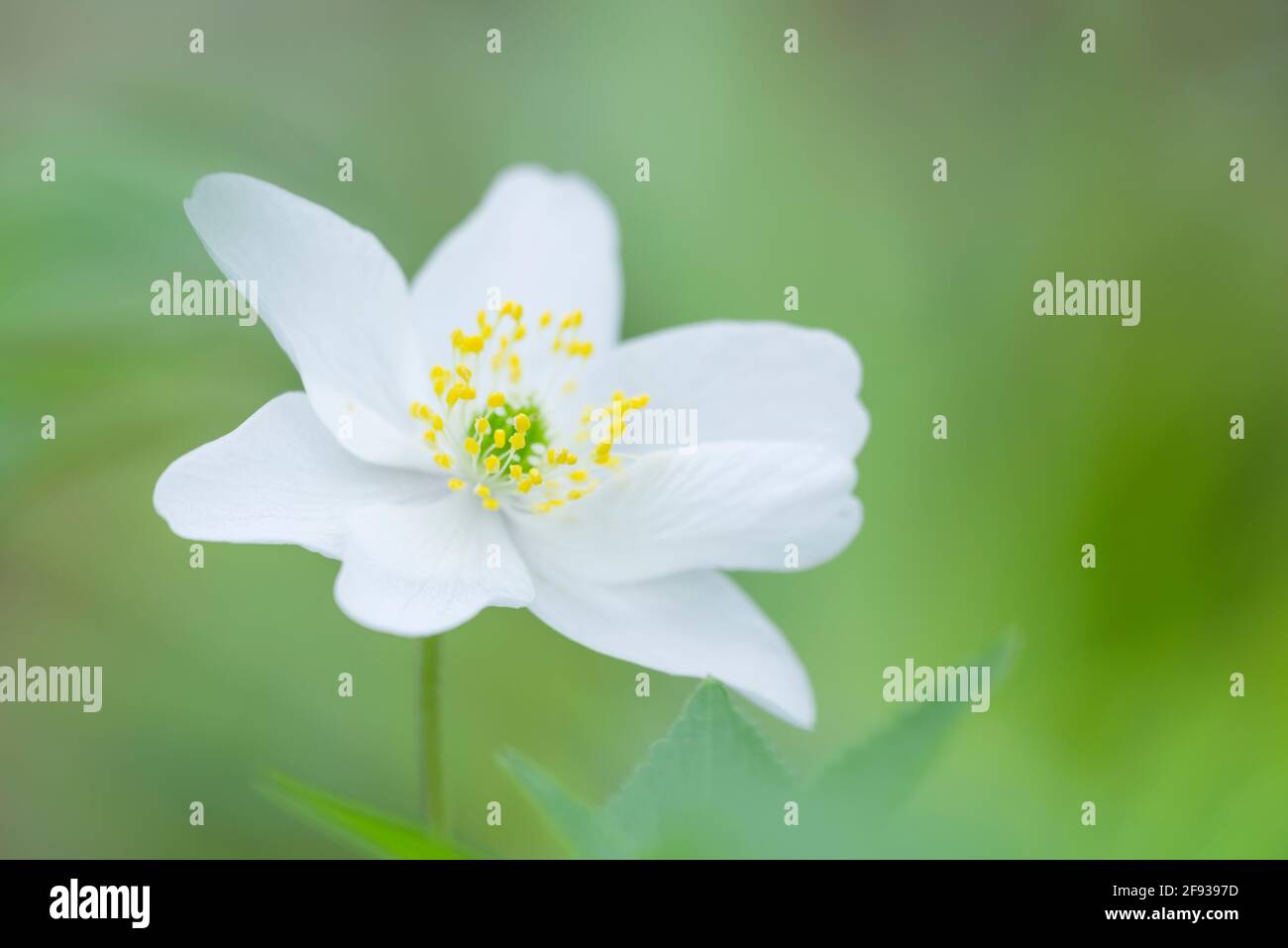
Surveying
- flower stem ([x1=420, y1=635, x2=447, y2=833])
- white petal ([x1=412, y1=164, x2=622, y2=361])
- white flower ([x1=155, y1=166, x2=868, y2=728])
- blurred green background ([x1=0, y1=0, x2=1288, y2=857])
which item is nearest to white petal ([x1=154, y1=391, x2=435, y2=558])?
white flower ([x1=155, y1=166, x2=868, y2=728])

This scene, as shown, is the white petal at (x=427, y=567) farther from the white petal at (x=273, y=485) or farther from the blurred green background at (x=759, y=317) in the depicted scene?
the blurred green background at (x=759, y=317)

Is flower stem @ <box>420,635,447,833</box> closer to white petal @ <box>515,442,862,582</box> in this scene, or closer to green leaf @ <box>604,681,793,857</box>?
white petal @ <box>515,442,862,582</box>

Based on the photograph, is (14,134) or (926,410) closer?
(14,134)

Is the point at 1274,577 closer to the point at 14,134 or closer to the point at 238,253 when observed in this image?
the point at 238,253

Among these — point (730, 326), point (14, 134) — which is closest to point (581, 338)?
point (730, 326)

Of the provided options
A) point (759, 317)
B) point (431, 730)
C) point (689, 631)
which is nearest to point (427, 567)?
point (431, 730)

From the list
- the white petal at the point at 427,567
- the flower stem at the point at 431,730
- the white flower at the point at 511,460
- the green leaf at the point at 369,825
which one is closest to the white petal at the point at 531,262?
the white flower at the point at 511,460
